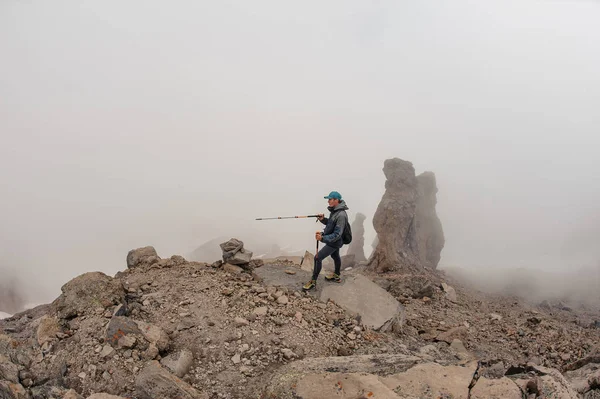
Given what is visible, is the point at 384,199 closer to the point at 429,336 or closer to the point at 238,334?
the point at 429,336

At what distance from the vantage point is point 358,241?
225 feet

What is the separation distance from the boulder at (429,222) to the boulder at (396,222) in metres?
10.1

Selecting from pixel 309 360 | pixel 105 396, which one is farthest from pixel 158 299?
pixel 309 360

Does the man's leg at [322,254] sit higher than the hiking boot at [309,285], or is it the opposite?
the man's leg at [322,254]

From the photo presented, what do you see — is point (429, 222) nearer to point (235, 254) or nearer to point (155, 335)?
point (235, 254)

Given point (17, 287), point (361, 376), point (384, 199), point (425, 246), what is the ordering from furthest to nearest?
point (17, 287) → point (425, 246) → point (384, 199) → point (361, 376)

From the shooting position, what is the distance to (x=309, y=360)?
648 cm

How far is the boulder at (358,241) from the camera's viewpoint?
→ 64944mm

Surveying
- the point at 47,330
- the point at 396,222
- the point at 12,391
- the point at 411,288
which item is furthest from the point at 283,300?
the point at 396,222

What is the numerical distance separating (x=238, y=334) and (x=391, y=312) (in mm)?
5168

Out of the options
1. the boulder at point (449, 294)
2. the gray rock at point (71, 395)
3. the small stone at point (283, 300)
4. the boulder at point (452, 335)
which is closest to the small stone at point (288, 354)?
the small stone at point (283, 300)

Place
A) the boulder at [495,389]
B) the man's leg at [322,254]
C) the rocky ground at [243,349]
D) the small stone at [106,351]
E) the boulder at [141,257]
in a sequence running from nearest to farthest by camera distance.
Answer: the boulder at [495,389]
the rocky ground at [243,349]
the small stone at [106,351]
the man's leg at [322,254]
the boulder at [141,257]

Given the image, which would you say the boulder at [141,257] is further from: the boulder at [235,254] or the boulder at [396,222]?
the boulder at [396,222]

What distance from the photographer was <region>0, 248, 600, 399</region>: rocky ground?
18.0 feet
